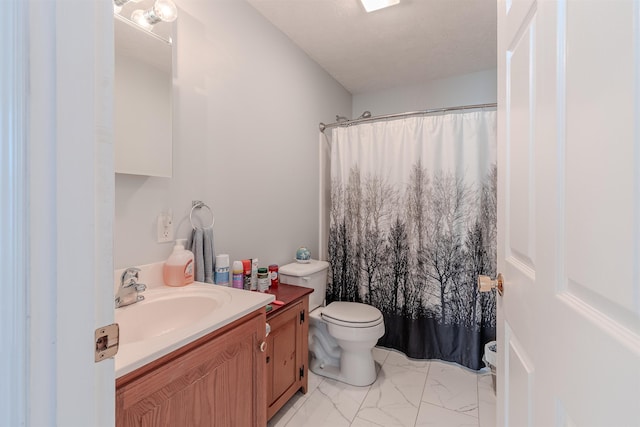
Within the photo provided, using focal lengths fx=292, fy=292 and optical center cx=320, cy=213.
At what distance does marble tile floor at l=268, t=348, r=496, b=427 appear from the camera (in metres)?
1.57

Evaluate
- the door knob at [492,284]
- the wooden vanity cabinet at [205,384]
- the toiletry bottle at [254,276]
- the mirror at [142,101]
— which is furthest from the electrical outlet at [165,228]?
the door knob at [492,284]

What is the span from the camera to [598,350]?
15.1 inches

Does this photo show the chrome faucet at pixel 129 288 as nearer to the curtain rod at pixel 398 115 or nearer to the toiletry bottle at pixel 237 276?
the toiletry bottle at pixel 237 276

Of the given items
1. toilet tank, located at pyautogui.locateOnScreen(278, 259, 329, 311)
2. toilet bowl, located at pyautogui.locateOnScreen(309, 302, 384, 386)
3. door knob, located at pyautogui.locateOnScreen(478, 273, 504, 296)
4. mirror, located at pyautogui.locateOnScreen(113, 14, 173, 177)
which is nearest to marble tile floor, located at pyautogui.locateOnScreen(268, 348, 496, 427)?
toilet bowl, located at pyautogui.locateOnScreen(309, 302, 384, 386)

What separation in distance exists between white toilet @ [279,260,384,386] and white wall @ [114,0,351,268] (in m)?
0.25

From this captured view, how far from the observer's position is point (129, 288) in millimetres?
1139

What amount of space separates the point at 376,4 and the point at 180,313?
194cm

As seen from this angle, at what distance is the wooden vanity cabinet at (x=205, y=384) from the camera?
2.43 ft

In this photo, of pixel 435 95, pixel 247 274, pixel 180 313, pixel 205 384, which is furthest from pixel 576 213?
pixel 435 95

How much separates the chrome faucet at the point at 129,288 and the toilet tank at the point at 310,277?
93 cm

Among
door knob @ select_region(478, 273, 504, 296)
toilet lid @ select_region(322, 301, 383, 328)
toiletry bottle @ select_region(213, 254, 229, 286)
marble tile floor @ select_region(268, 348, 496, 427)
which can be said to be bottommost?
marble tile floor @ select_region(268, 348, 496, 427)

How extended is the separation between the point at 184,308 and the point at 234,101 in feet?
3.84

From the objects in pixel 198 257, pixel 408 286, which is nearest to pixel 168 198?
pixel 198 257

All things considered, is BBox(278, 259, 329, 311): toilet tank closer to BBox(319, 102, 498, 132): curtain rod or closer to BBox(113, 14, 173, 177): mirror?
BBox(113, 14, 173, 177): mirror
